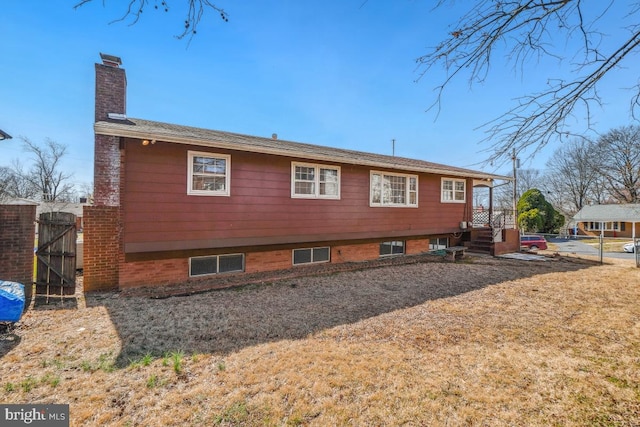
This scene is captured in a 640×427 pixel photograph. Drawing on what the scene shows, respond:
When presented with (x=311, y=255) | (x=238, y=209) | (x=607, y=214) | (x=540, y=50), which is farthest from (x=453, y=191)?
(x=607, y=214)

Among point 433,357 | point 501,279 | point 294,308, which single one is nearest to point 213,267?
point 294,308

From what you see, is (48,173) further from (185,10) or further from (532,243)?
(532,243)

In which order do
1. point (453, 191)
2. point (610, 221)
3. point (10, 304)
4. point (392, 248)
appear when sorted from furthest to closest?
point (610, 221) → point (453, 191) → point (392, 248) → point (10, 304)

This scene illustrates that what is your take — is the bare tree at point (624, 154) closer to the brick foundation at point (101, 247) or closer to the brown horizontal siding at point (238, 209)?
the brown horizontal siding at point (238, 209)

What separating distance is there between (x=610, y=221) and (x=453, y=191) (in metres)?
35.4

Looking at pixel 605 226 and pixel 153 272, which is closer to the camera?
pixel 153 272

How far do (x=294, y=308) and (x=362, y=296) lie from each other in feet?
5.44

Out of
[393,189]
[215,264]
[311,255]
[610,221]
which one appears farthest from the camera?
[610,221]

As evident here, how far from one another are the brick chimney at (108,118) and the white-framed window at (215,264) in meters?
2.34

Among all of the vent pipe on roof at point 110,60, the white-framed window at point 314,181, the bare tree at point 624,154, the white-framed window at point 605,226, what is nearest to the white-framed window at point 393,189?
the white-framed window at point 314,181

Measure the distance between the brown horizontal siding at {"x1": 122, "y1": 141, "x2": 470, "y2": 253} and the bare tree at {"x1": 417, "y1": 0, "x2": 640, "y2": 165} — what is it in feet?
19.2

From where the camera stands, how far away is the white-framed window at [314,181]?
339 inches

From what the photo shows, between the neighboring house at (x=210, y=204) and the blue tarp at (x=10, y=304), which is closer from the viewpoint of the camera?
the blue tarp at (x=10, y=304)

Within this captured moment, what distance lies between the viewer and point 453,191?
12.8 meters
